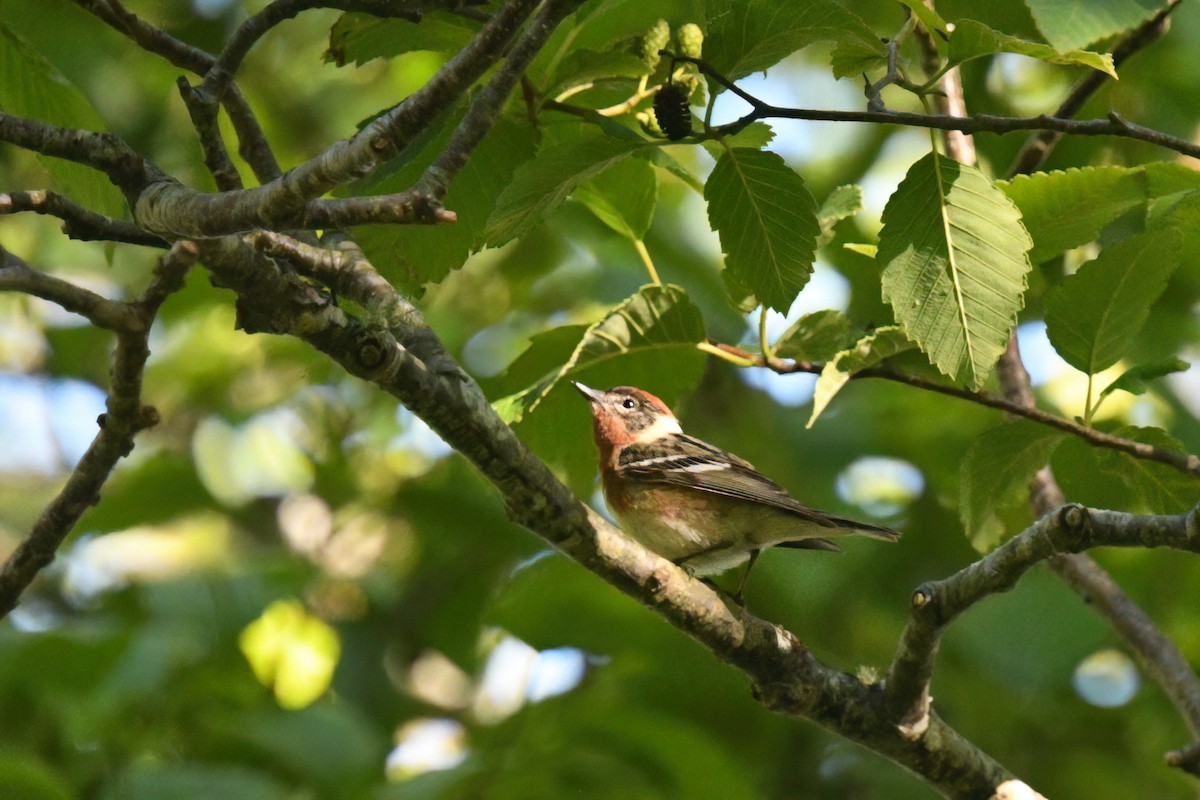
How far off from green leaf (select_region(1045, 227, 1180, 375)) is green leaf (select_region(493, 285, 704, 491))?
102cm

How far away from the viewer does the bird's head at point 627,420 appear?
19.8ft

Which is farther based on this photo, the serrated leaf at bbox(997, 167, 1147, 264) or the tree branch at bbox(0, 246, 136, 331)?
the serrated leaf at bbox(997, 167, 1147, 264)

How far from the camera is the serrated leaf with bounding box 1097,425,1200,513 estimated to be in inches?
133

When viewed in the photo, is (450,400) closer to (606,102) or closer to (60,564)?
(606,102)

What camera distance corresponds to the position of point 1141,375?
3326 millimetres

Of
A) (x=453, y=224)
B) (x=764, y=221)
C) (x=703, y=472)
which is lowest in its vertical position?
(x=764, y=221)

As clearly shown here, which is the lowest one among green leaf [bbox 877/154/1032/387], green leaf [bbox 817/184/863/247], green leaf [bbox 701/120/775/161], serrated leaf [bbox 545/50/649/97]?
green leaf [bbox 877/154/1032/387]

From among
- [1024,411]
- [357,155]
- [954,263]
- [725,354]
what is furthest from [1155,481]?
[357,155]

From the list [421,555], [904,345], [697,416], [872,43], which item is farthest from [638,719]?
[421,555]

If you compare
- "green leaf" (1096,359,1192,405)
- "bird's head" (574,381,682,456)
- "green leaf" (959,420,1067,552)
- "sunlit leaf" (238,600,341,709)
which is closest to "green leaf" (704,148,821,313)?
"green leaf" (959,420,1067,552)

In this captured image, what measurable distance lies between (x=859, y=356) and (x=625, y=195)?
1.07 meters

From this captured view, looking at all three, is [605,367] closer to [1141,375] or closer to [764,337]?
[764,337]

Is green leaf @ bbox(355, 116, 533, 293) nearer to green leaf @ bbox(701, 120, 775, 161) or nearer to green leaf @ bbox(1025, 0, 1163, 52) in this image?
green leaf @ bbox(701, 120, 775, 161)

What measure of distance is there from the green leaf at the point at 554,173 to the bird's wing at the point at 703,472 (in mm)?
2469
